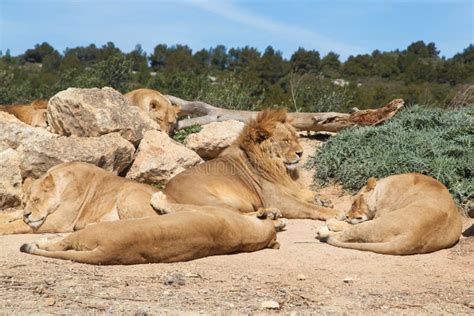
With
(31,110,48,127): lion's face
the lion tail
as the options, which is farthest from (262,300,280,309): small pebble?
(31,110,48,127): lion's face

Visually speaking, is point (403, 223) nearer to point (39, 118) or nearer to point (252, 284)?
point (252, 284)

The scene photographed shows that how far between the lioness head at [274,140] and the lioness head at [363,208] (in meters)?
1.35

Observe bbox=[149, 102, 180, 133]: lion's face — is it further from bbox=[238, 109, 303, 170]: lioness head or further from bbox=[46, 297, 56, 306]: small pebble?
bbox=[46, 297, 56, 306]: small pebble

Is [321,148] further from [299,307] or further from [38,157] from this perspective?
[299,307]

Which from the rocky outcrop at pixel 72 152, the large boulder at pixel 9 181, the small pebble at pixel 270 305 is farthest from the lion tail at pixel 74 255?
the rocky outcrop at pixel 72 152

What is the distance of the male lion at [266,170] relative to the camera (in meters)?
9.82

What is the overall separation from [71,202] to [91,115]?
149 inches

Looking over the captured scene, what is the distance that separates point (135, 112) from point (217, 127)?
6.41 ft

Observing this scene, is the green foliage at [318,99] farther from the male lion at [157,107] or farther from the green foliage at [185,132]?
the male lion at [157,107]

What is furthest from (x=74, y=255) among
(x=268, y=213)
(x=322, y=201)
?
(x=322, y=201)

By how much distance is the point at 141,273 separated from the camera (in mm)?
6277

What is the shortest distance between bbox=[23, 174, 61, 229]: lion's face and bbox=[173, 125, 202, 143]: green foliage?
6738mm

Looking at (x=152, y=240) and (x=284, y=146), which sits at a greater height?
(x=284, y=146)

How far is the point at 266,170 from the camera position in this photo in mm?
10133
